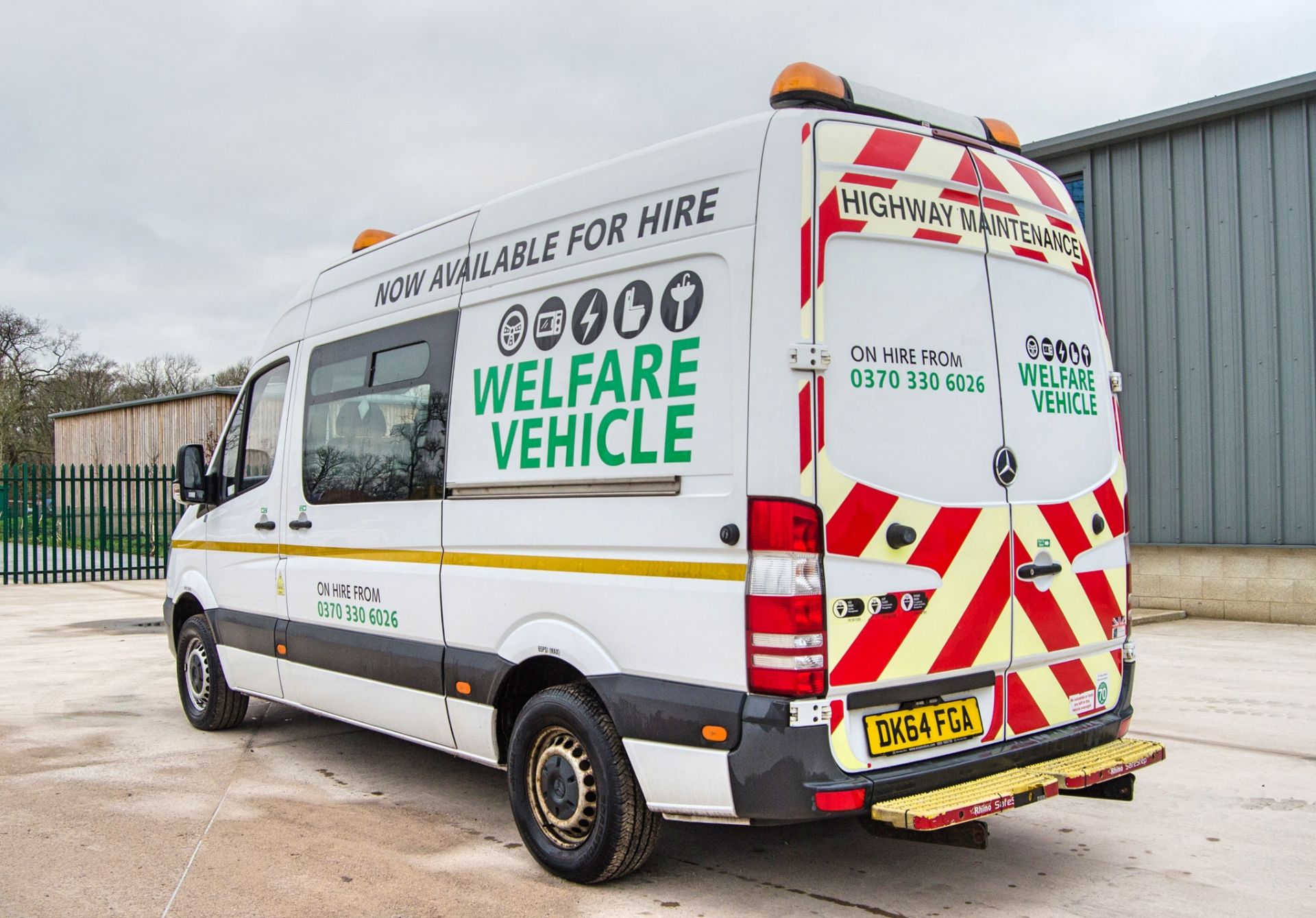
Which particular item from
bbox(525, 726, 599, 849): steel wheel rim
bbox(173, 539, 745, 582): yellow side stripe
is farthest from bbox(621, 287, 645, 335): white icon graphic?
bbox(525, 726, 599, 849): steel wheel rim

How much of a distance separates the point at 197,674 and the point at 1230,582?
10040 mm

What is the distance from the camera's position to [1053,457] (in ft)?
13.6

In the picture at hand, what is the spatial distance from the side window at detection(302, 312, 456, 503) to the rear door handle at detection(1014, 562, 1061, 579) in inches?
93.4

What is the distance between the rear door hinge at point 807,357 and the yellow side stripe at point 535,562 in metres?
0.65

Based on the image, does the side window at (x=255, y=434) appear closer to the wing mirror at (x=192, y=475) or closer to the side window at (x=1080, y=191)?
the wing mirror at (x=192, y=475)

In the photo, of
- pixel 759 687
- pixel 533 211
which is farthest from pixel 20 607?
pixel 759 687

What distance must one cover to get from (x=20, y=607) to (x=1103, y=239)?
14405 mm

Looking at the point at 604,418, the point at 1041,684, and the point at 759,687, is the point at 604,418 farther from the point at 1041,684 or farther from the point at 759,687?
the point at 1041,684

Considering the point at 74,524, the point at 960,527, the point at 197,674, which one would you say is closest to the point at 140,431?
the point at 74,524

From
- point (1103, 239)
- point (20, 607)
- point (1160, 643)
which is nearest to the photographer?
point (1160, 643)

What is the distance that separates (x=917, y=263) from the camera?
382 centimetres

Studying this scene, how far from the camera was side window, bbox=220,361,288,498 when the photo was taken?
614 cm

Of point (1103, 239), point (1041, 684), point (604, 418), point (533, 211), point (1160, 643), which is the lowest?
point (1160, 643)

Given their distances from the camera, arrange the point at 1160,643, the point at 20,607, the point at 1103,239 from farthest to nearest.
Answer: the point at 20,607, the point at 1103,239, the point at 1160,643
